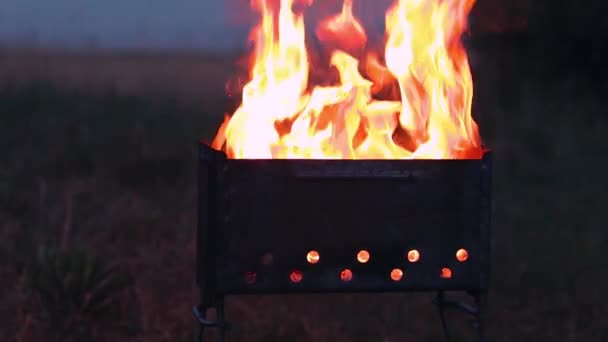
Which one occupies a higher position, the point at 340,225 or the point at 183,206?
the point at 340,225

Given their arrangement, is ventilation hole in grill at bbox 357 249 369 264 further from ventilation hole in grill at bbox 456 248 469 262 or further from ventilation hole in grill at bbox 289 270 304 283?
ventilation hole in grill at bbox 456 248 469 262

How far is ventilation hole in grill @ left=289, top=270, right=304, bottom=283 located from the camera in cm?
310

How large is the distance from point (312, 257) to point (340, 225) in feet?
0.47

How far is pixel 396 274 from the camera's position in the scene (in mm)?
3156

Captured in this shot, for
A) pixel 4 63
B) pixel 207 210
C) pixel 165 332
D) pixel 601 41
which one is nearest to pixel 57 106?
pixel 4 63

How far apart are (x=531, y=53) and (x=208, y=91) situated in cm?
472

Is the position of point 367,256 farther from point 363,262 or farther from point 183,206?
point 183,206

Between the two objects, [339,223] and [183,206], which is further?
[183,206]

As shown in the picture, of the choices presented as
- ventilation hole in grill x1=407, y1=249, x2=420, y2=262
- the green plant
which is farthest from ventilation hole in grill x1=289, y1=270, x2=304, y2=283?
the green plant

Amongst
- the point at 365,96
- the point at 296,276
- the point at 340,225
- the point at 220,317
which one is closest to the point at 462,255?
the point at 340,225

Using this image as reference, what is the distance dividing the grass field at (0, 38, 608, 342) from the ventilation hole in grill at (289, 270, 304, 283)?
5.75 ft

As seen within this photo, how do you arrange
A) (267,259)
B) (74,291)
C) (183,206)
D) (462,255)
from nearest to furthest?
(267,259) < (462,255) < (74,291) < (183,206)

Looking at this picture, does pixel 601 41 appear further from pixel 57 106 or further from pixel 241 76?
pixel 241 76

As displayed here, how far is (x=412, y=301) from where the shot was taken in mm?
5500
